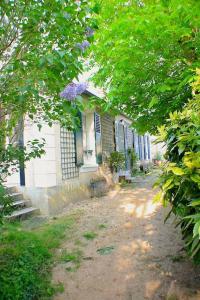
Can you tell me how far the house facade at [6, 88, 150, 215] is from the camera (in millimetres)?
7043

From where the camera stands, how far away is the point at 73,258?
4.34 m

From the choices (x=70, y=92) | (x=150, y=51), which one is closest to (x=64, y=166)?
(x=150, y=51)

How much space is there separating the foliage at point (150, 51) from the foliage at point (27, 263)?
9.38ft

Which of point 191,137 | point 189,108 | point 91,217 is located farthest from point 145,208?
point 191,137

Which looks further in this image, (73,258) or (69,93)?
(73,258)

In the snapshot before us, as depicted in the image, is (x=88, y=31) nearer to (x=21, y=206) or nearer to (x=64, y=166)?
(x=21, y=206)

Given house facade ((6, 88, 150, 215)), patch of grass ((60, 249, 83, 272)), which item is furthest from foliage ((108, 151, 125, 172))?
patch of grass ((60, 249, 83, 272))

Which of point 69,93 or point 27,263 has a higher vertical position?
point 69,93

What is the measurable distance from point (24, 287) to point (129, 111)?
180 inches

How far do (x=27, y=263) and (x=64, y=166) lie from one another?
4399 mm

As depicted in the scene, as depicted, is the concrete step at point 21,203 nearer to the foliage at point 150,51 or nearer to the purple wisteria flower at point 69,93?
the foliage at point 150,51

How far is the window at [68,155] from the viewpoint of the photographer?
7965 millimetres

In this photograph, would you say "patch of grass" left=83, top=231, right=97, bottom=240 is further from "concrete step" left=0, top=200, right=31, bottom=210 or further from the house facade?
"concrete step" left=0, top=200, right=31, bottom=210

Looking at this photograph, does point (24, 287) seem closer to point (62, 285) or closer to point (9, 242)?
point (62, 285)
